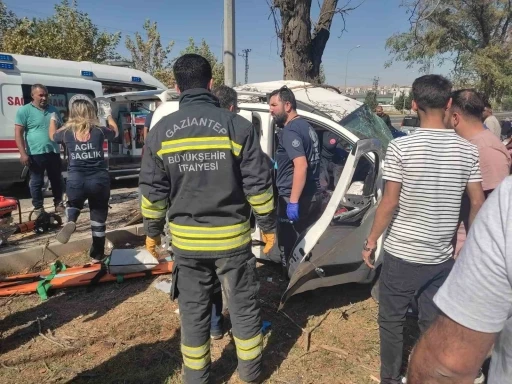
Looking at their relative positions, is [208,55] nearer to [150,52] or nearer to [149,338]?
[150,52]

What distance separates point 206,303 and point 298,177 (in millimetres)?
1370

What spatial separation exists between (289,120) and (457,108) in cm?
139

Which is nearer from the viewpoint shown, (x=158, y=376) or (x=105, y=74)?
(x=158, y=376)

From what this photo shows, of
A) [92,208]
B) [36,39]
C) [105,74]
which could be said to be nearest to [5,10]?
[36,39]

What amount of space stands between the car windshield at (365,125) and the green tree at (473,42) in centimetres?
1732

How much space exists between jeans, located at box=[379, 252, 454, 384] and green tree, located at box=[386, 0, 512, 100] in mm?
20039

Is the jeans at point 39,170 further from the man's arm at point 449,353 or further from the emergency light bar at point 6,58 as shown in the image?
the man's arm at point 449,353

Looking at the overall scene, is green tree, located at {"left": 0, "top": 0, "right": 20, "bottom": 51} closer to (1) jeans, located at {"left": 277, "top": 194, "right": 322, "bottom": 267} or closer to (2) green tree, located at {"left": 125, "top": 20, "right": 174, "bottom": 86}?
(2) green tree, located at {"left": 125, "top": 20, "right": 174, "bottom": 86}

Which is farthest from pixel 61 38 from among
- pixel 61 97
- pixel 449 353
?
pixel 449 353

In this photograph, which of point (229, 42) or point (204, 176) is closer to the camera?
point (204, 176)

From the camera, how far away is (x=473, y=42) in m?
21.3

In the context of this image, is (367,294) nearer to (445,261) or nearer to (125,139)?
(445,261)

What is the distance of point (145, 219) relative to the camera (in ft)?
8.91

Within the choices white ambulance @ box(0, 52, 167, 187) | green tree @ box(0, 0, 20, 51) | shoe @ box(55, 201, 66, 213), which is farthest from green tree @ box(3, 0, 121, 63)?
shoe @ box(55, 201, 66, 213)
